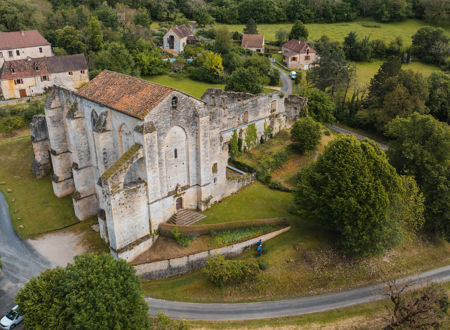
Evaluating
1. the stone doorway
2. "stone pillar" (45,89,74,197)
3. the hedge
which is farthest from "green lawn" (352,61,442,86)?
"stone pillar" (45,89,74,197)

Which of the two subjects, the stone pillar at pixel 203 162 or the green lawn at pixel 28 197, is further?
the green lawn at pixel 28 197

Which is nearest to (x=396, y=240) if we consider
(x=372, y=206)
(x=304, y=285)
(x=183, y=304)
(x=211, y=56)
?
(x=372, y=206)

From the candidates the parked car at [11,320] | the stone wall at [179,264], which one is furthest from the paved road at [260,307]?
the parked car at [11,320]

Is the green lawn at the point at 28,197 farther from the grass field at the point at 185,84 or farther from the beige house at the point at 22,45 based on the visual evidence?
the grass field at the point at 185,84

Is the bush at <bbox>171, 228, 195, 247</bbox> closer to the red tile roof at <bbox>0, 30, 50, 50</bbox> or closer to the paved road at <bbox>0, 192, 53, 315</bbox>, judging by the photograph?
the paved road at <bbox>0, 192, 53, 315</bbox>

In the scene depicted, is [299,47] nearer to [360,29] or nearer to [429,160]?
[360,29]

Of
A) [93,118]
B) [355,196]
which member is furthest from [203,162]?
[355,196]
